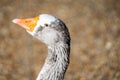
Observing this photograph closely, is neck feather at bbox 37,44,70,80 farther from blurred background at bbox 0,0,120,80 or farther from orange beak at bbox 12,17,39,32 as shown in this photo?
blurred background at bbox 0,0,120,80

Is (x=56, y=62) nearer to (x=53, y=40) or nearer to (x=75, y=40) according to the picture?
(x=53, y=40)

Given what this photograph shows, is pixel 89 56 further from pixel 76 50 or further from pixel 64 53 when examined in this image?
pixel 64 53

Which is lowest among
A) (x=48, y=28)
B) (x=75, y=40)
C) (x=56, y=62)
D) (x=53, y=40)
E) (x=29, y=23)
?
(x=56, y=62)

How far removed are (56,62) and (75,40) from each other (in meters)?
4.09

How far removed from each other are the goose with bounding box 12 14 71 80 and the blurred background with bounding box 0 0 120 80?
282 cm

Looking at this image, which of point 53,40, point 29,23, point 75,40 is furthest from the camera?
point 75,40

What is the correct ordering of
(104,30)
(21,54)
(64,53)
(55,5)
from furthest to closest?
(55,5) → (104,30) → (21,54) → (64,53)

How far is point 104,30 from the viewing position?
8969mm

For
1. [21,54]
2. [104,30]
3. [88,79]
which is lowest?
[88,79]

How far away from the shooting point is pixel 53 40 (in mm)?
4562

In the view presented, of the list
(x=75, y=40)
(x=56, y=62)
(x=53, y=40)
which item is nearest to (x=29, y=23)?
(x=53, y=40)

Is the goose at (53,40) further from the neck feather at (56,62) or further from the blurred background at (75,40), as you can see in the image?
the blurred background at (75,40)

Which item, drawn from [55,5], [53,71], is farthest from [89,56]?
[53,71]

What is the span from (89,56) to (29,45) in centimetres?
119
